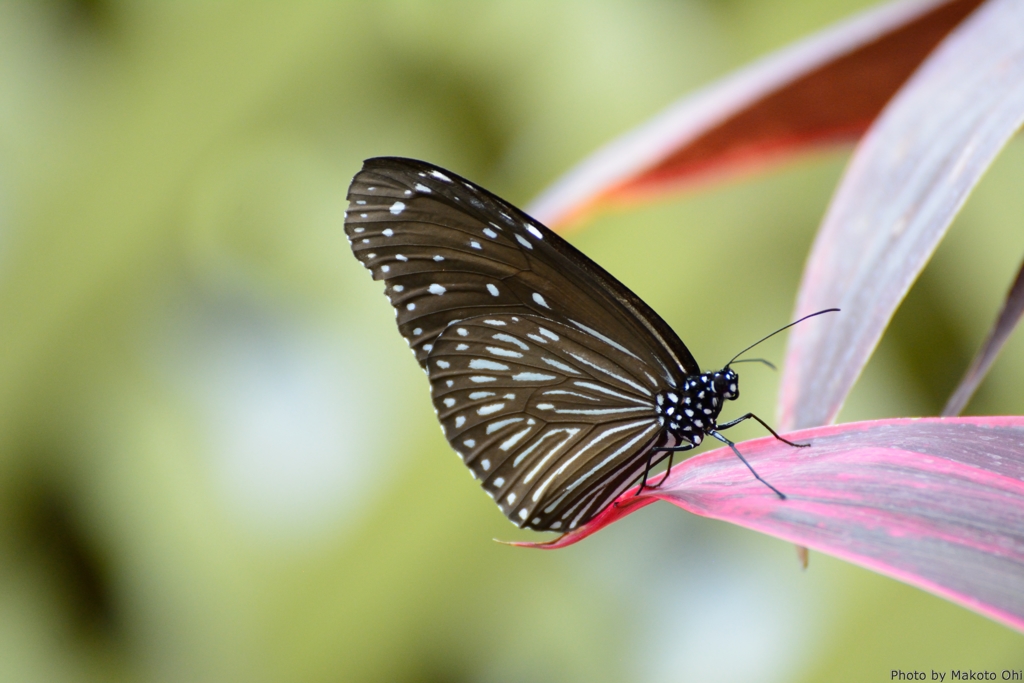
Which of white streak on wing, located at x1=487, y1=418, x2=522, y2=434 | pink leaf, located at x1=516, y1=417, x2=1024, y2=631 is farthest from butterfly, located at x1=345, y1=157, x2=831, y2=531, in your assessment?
pink leaf, located at x1=516, y1=417, x2=1024, y2=631

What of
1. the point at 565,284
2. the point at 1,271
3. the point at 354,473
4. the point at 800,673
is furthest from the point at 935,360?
the point at 1,271

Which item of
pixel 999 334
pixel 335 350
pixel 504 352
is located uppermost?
pixel 335 350

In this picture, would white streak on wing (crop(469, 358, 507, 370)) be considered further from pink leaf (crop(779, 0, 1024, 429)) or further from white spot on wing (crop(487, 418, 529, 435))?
A: pink leaf (crop(779, 0, 1024, 429))

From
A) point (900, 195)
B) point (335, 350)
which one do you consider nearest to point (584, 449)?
point (900, 195)

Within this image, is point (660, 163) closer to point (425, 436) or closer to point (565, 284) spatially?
point (565, 284)

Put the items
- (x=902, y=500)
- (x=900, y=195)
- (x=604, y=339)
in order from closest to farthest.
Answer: (x=902, y=500), (x=900, y=195), (x=604, y=339)

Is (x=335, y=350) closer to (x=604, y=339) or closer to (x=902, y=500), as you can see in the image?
(x=604, y=339)
